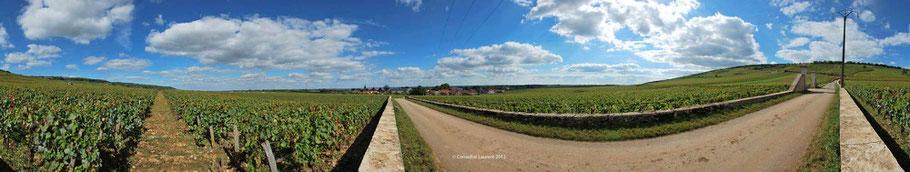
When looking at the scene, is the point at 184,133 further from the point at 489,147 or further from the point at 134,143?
the point at 489,147

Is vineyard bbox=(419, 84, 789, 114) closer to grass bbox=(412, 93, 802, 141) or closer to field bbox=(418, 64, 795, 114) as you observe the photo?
field bbox=(418, 64, 795, 114)

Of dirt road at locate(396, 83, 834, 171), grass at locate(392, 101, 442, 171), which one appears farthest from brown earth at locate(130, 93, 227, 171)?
dirt road at locate(396, 83, 834, 171)

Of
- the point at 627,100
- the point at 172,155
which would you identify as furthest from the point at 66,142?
the point at 627,100

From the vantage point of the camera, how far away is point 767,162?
233 inches

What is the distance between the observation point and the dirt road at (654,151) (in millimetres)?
6168

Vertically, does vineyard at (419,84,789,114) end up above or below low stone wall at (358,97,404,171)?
above

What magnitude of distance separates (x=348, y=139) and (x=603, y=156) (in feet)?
29.0

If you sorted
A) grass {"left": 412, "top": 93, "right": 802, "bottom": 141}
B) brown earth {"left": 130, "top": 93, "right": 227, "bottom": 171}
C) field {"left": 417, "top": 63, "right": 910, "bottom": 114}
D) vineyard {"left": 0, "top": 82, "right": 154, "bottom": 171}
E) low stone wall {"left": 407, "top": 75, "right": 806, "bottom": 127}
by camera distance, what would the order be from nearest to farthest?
vineyard {"left": 0, "top": 82, "right": 154, "bottom": 171} < brown earth {"left": 130, "top": 93, "right": 227, "bottom": 171} < grass {"left": 412, "top": 93, "right": 802, "bottom": 141} < low stone wall {"left": 407, "top": 75, "right": 806, "bottom": 127} < field {"left": 417, "top": 63, "right": 910, "bottom": 114}

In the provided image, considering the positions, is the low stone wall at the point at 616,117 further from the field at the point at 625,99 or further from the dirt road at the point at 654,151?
the dirt road at the point at 654,151

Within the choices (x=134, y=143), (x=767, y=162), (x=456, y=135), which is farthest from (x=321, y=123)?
(x=767, y=162)

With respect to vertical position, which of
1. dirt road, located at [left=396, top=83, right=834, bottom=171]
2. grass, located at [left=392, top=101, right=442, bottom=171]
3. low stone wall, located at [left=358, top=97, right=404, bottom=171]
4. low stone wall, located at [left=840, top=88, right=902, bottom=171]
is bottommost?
grass, located at [left=392, top=101, right=442, bottom=171]

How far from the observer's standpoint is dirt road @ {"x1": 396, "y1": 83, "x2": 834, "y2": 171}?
20.2 feet

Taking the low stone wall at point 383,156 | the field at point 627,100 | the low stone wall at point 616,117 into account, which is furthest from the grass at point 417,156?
the field at point 627,100

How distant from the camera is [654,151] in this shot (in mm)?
7223
